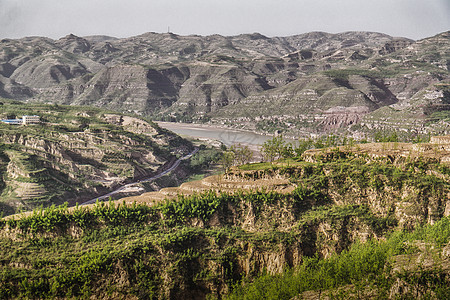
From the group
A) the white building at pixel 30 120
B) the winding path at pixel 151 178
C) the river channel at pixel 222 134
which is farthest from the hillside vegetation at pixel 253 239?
the river channel at pixel 222 134

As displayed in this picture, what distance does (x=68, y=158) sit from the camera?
289ft

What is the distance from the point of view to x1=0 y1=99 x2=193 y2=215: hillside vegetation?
234ft

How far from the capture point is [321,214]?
133 ft

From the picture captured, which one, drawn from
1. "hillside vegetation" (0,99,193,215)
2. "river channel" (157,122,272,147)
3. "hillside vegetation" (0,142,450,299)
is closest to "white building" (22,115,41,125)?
"hillside vegetation" (0,99,193,215)

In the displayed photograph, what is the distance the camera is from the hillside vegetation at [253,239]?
33000 mm

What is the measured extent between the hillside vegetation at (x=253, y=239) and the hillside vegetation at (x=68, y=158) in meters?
31.3

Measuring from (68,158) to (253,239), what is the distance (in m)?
63.3

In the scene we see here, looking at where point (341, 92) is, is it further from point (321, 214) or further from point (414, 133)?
point (321, 214)

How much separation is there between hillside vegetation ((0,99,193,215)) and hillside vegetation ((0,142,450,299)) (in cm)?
3131

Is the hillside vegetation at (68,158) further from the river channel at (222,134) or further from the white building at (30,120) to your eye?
the river channel at (222,134)

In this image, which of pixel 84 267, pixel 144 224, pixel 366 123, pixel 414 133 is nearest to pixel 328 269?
pixel 144 224

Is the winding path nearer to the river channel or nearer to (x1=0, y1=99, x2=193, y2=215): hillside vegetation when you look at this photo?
(x1=0, y1=99, x2=193, y2=215): hillside vegetation

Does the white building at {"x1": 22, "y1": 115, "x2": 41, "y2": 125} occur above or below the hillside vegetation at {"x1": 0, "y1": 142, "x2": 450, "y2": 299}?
above

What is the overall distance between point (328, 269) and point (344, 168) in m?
14.6
